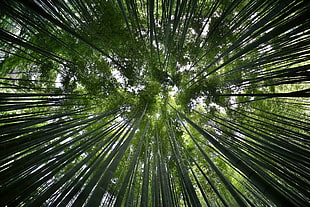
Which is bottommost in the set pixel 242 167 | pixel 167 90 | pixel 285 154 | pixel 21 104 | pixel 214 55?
pixel 285 154

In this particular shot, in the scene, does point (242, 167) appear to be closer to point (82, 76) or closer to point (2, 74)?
point (82, 76)

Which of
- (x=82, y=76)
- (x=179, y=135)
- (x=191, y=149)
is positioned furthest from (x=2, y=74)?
(x=191, y=149)

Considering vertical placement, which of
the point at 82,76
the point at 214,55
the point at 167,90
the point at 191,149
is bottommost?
the point at 191,149

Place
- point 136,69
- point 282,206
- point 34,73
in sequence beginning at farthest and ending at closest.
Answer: point 136,69 → point 34,73 → point 282,206

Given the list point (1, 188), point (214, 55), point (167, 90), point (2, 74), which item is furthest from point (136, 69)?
point (1, 188)

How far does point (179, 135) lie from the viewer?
326 cm

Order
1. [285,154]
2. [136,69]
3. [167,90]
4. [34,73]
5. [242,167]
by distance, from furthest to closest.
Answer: [167,90] < [136,69] < [34,73] < [285,154] < [242,167]

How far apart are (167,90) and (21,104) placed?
2.63m

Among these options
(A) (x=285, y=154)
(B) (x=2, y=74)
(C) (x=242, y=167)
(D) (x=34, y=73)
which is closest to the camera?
(C) (x=242, y=167)

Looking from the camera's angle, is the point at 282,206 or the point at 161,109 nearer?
the point at 282,206

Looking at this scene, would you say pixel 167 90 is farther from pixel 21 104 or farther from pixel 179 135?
pixel 21 104

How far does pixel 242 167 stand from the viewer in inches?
45.0

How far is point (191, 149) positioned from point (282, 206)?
2405 millimetres

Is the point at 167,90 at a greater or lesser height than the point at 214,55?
lesser
